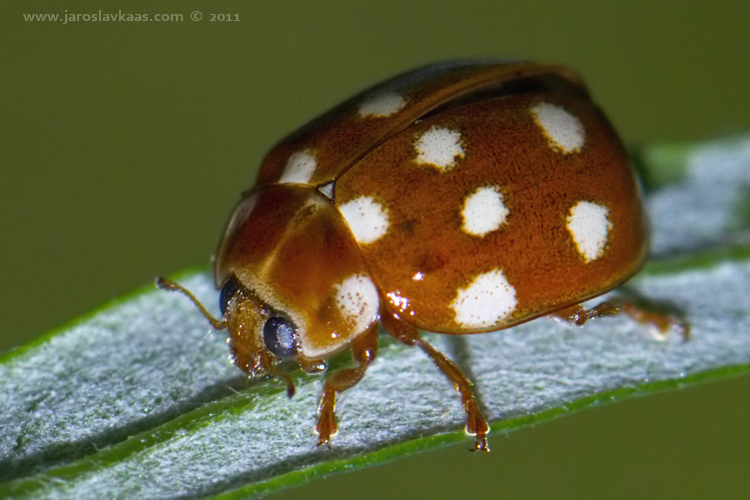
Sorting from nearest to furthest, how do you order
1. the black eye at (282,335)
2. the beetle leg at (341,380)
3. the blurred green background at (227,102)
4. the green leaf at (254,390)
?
the green leaf at (254,390) → the beetle leg at (341,380) → the black eye at (282,335) → the blurred green background at (227,102)

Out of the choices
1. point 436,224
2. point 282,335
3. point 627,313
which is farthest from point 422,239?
Result: point 627,313

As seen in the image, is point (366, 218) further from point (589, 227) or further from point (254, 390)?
point (589, 227)

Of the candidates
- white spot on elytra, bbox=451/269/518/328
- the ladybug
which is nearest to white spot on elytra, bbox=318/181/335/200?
the ladybug

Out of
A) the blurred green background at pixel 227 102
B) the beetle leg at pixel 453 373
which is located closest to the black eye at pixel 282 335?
the beetle leg at pixel 453 373

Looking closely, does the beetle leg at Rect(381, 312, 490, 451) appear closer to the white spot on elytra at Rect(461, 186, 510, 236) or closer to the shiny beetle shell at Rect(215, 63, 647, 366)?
the shiny beetle shell at Rect(215, 63, 647, 366)

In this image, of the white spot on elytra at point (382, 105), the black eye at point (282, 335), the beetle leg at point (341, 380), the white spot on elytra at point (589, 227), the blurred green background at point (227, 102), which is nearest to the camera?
the beetle leg at point (341, 380)

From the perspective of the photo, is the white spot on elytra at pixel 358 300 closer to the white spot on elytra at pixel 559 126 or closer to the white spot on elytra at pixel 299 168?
the white spot on elytra at pixel 299 168
